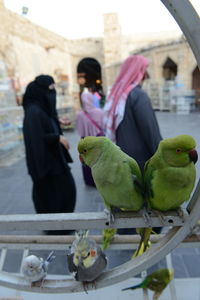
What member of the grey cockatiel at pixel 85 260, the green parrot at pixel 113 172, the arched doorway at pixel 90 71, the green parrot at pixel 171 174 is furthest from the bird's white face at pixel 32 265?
the arched doorway at pixel 90 71

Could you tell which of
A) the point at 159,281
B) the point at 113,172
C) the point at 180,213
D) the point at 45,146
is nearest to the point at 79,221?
the point at 113,172

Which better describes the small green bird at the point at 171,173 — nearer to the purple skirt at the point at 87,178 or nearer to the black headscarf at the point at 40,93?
the black headscarf at the point at 40,93

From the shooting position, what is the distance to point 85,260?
0.89 metres

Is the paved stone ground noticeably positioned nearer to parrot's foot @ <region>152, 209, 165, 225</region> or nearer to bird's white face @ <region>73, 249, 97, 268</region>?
parrot's foot @ <region>152, 209, 165, 225</region>

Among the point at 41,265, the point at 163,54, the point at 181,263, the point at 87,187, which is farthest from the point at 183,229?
the point at 163,54

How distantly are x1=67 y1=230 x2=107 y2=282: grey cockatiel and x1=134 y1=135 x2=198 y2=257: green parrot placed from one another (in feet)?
0.98

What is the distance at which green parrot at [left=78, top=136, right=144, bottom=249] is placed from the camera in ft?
2.44

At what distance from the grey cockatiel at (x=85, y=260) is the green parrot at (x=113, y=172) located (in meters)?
0.22

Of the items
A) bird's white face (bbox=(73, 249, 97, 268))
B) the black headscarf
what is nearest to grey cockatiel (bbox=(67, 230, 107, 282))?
bird's white face (bbox=(73, 249, 97, 268))

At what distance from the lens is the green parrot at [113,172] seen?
2.44 ft

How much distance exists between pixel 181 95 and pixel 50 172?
11.1m

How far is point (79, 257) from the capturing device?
0.91 metres

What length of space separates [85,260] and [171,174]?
1.52 ft

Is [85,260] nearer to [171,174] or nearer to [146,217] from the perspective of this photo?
[146,217]
